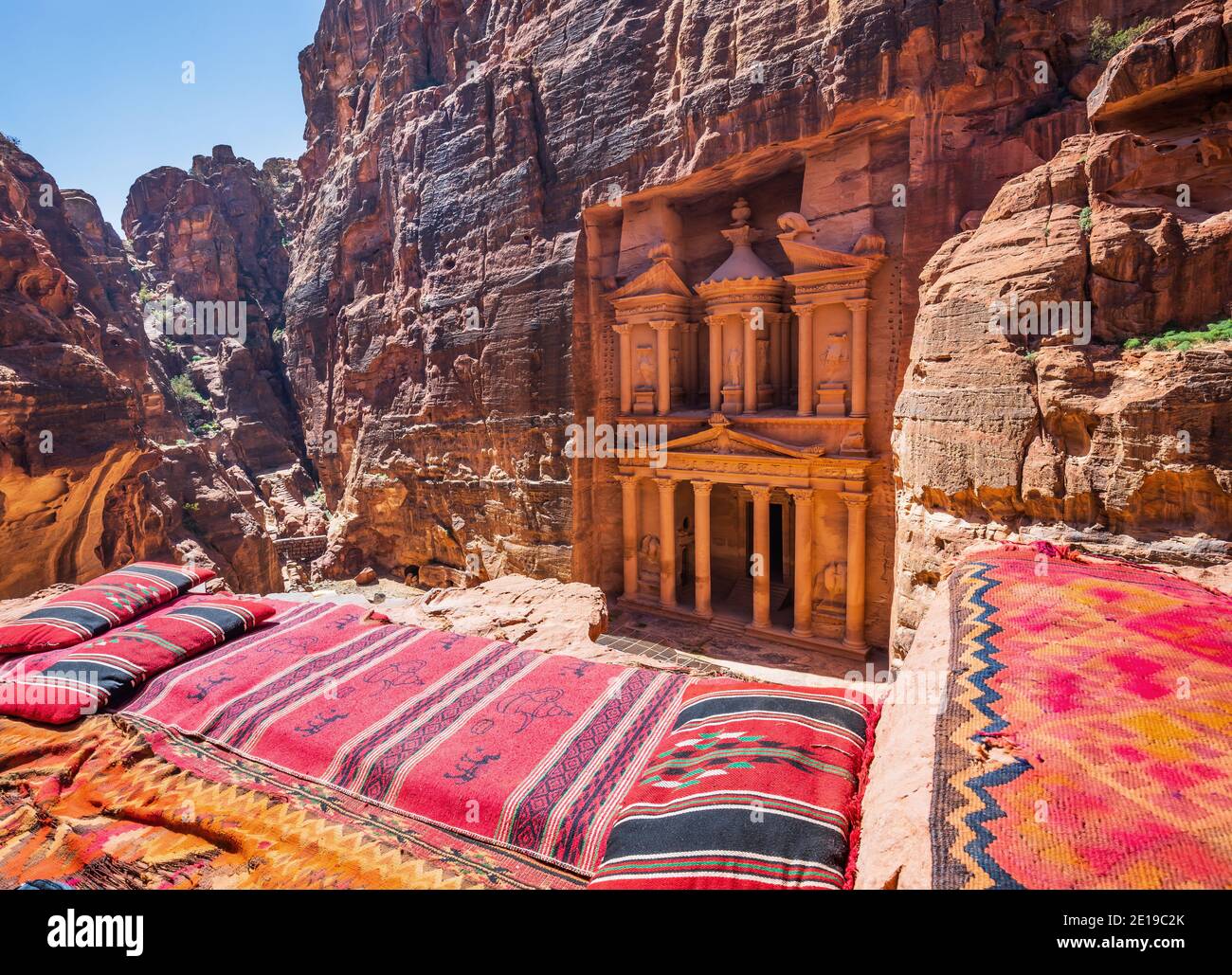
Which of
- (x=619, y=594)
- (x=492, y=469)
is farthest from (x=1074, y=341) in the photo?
(x=492, y=469)

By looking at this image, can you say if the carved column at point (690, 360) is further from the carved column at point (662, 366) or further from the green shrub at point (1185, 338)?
the green shrub at point (1185, 338)

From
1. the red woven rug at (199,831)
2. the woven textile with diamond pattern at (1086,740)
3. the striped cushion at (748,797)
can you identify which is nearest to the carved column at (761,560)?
the woven textile with diamond pattern at (1086,740)

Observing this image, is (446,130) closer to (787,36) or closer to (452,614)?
(787,36)

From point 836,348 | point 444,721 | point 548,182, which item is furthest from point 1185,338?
point 548,182

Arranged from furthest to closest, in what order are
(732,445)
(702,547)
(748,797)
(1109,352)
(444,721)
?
1. (702,547)
2. (732,445)
3. (1109,352)
4. (444,721)
5. (748,797)

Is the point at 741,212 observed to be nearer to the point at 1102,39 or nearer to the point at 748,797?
the point at 1102,39
